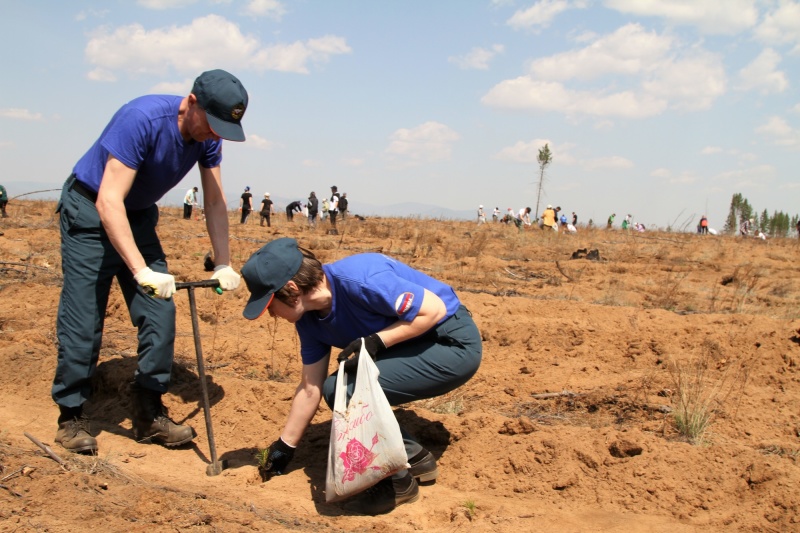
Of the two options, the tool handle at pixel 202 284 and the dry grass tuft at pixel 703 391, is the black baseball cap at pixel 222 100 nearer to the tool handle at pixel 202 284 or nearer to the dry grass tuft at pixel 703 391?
the tool handle at pixel 202 284

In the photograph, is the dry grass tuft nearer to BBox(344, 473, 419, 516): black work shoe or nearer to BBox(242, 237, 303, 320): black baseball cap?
BBox(344, 473, 419, 516): black work shoe

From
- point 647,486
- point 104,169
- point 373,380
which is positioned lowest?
point 647,486

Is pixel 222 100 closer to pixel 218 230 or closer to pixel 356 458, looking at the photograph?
pixel 218 230

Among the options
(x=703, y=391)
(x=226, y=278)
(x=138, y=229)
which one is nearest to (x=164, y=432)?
(x=226, y=278)

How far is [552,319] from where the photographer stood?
6371 mm

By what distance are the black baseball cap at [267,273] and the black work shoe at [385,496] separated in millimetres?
984

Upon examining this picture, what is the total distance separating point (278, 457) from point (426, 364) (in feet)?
3.01

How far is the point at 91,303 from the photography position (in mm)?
3434

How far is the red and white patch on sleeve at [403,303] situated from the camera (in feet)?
9.44

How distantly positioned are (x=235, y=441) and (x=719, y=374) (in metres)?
3.43

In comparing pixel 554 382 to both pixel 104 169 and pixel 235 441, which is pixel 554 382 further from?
pixel 104 169

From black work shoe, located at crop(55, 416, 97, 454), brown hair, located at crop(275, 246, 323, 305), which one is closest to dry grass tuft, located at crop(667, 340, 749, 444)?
brown hair, located at crop(275, 246, 323, 305)

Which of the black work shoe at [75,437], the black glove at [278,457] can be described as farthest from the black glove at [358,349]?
the black work shoe at [75,437]

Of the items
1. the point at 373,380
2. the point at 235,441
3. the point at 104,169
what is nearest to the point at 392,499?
the point at 373,380
